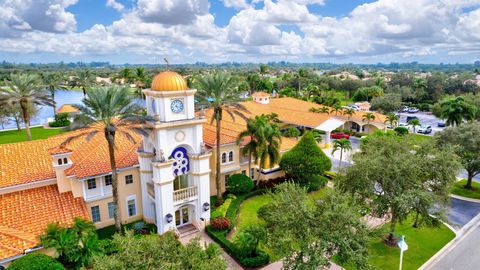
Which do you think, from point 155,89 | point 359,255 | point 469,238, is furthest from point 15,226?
point 469,238

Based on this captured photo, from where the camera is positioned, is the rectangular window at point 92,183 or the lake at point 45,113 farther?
the lake at point 45,113

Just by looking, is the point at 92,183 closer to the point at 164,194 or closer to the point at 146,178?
the point at 146,178

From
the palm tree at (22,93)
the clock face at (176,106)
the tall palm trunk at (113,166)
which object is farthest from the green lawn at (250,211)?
the palm tree at (22,93)

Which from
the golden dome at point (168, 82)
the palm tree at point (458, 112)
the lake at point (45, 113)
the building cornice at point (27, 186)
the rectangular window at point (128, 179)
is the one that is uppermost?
the golden dome at point (168, 82)

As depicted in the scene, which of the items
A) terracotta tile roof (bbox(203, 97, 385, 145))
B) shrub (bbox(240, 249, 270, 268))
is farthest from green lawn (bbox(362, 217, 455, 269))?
terracotta tile roof (bbox(203, 97, 385, 145))

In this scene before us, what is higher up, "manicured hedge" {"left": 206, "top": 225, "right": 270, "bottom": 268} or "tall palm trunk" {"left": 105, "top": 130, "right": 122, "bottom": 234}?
"tall palm trunk" {"left": 105, "top": 130, "right": 122, "bottom": 234}

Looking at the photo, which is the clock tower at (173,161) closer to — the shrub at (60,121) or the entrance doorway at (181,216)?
the entrance doorway at (181,216)

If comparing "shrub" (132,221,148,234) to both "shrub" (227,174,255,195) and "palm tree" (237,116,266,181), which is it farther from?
"palm tree" (237,116,266,181)
